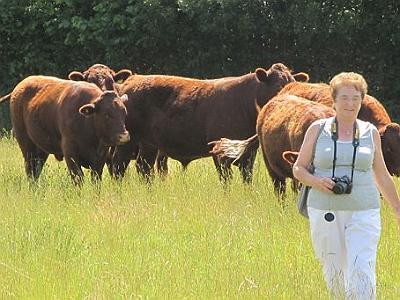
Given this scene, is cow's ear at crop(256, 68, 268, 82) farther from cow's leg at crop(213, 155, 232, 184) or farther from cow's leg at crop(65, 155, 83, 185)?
cow's leg at crop(65, 155, 83, 185)

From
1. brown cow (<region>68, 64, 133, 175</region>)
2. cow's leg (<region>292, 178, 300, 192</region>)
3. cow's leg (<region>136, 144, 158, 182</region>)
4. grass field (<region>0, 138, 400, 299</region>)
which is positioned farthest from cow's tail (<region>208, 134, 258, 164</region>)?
brown cow (<region>68, 64, 133, 175</region>)

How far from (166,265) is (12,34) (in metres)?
18.8

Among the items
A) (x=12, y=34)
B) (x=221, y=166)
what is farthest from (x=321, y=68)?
(x=221, y=166)

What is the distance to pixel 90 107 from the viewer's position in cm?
1140

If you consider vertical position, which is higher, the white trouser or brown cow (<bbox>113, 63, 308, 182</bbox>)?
the white trouser

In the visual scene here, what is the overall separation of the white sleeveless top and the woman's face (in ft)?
0.52

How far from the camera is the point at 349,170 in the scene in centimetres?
593

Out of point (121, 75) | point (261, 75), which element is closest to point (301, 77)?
point (261, 75)

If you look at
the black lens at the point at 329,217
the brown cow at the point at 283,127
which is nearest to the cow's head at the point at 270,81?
the brown cow at the point at 283,127

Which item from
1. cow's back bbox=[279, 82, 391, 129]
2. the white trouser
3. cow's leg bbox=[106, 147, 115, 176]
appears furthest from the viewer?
cow's leg bbox=[106, 147, 115, 176]

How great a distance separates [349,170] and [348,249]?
1.60ft

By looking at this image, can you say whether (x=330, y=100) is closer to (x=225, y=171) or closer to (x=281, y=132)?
(x=281, y=132)

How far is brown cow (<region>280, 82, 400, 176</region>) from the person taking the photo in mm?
9680

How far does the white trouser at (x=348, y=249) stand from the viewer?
5.79m
